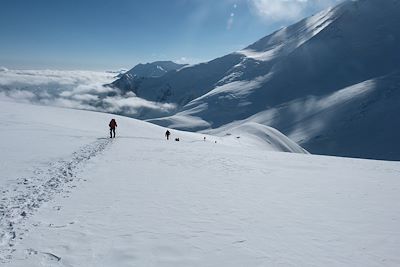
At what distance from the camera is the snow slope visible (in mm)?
9148

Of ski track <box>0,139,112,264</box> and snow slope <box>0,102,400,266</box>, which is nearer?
snow slope <box>0,102,400,266</box>

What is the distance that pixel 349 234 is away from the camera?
11133 mm

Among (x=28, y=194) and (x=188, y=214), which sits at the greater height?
(x=188, y=214)

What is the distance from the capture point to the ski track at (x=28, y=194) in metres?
9.69

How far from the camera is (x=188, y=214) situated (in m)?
12.3

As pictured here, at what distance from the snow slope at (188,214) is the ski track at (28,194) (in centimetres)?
3

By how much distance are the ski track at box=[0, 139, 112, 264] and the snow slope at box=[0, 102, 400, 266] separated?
0.03 m

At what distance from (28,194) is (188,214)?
6318 millimetres

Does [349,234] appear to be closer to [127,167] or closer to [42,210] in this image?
[42,210]

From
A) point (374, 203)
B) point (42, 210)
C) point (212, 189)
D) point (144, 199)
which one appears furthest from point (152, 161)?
point (374, 203)

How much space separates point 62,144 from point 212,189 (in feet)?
54.6

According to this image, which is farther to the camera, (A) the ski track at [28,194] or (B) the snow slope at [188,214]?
(A) the ski track at [28,194]

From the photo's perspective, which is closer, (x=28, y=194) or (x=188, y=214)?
(x=188, y=214)

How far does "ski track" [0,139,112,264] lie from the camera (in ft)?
31.8
